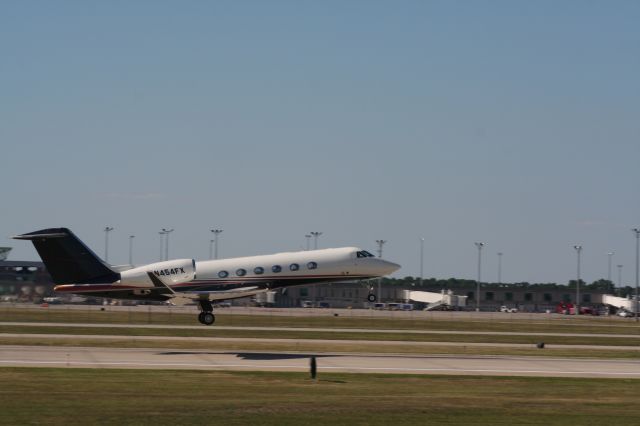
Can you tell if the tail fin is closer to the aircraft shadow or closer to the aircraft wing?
the aircraft wing

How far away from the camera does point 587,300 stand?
18738 cm

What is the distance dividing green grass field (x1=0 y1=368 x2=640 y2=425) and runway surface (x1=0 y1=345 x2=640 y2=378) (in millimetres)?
2410

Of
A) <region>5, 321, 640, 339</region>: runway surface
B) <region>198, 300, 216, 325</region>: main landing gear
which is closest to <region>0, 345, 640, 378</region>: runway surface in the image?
<region>198, 300, 216, 325</region>: main landing gear

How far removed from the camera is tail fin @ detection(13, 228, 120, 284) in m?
55.8

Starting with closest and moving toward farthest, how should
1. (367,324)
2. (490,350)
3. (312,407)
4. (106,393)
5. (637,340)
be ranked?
(312,407) → (106,393) → (490,350) → (637,340) → (367,324)

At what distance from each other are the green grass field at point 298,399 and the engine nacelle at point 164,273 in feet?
58.3

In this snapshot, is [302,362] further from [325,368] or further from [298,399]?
[298,399]

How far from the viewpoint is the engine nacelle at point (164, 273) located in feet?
189

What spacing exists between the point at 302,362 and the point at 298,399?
1331 centimetres

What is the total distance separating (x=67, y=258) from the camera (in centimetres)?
5628

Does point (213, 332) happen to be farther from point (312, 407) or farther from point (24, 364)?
point (312, 407)

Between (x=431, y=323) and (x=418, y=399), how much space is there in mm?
55167

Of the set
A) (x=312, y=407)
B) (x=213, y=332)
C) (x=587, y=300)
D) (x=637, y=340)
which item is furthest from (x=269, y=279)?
(x=587, y=300)

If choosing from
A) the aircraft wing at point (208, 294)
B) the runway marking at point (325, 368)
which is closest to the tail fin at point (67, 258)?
the aircraft wing at point (208, 294)
